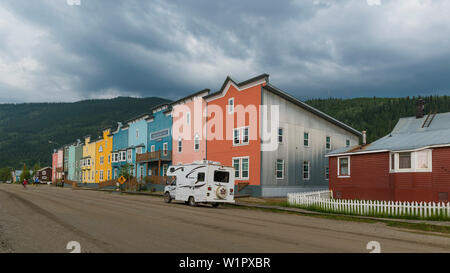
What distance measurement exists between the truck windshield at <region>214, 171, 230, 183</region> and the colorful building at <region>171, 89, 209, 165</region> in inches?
605

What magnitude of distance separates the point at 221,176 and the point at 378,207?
9748mm

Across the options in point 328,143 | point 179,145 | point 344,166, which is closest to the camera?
point 344,166

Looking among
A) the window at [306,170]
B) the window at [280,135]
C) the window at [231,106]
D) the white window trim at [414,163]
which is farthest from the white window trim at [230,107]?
the white window trim at [414,163]

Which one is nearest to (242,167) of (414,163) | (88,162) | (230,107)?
(230,107)

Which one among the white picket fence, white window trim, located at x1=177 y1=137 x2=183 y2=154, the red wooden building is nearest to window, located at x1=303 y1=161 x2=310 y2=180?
the red wooden building

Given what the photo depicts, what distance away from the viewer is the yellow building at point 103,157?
65250mm

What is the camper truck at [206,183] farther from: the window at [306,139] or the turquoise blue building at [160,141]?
the turquoise blue building at [160,141]

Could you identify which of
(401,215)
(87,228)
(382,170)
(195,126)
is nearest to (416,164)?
(382,170)

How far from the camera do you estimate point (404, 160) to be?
74.7 ft

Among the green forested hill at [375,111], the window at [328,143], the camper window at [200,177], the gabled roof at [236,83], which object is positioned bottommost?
the camper window at [200,177]

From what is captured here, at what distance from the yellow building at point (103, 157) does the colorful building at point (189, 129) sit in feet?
80.4

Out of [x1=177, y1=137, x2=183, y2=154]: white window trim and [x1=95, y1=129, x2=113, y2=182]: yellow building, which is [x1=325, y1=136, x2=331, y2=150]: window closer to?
[x1=177, y1=137, x2=183, y2=154]: white window trim

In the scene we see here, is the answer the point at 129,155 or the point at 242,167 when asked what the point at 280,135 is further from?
the point at 129,155
